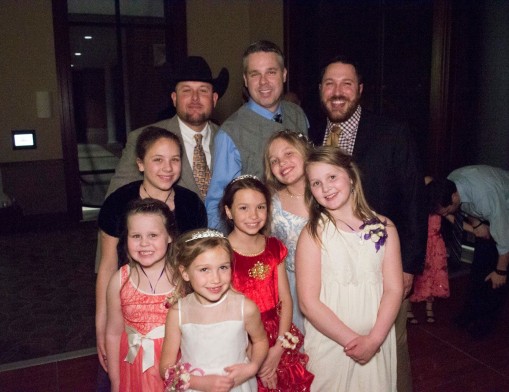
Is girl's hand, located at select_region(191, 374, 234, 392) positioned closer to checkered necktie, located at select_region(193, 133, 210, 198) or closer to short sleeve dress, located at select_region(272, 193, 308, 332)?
short sleeve dress, located at select_region(272, 193, 308, 332)

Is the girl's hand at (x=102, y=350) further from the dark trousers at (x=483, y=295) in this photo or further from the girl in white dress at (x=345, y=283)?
the dark trousers at (x=483, y=295)

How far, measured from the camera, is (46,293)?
4375 mm

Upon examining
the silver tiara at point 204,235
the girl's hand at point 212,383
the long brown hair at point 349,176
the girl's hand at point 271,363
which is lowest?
the girl's hand at point 271,363

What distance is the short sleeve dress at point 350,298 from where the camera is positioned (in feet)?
6.29

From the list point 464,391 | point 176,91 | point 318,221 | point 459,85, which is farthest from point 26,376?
point 459,85

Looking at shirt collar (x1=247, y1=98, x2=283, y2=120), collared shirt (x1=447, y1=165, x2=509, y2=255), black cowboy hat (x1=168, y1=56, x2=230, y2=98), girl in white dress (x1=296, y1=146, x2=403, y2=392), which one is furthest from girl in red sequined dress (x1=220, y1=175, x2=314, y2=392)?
collared shirt (x1=447, y1=165, x2=509, y2=255)

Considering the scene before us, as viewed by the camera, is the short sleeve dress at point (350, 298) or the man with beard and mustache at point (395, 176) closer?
the short sleeve dress at point (350, 298)

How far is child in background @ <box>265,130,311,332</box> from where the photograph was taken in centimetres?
214

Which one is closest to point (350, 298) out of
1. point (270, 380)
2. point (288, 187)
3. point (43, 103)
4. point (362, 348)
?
point (362, 348)

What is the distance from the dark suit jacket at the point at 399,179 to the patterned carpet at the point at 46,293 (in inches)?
85.6

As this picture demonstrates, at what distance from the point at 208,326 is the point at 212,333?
Answer: 27 millimetres

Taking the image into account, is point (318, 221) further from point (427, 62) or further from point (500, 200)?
point (427, 62)

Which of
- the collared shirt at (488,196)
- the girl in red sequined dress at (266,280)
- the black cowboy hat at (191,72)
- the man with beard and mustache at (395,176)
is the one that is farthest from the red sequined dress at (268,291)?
the collared shirt at (488,196)

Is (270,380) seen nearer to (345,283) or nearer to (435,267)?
(345,283)
